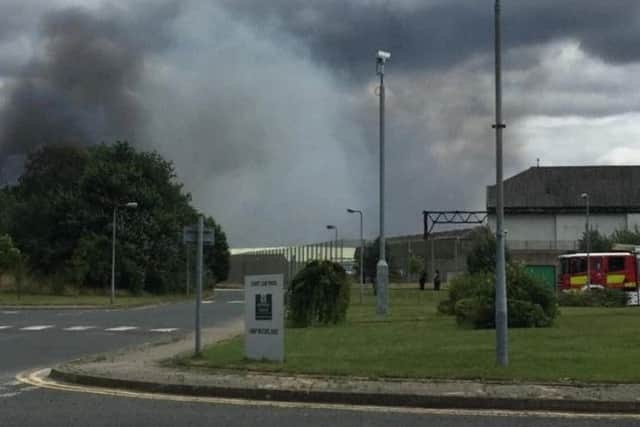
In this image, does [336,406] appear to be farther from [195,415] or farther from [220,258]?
[220,258]

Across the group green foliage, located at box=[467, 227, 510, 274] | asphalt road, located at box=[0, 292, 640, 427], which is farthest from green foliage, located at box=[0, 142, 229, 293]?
asphalt road, located at box=[0, 292, 640, 427]

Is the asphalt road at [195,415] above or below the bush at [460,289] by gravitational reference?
below

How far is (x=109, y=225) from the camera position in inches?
3059

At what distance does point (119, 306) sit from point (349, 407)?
149 feet

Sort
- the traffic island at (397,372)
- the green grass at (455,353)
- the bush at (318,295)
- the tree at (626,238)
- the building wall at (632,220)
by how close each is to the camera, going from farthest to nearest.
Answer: the building wall at (632,220) < the tree at (626,238) < the bush at (318,295) < the green grass at (455,353) < the traffic island at (397,372)

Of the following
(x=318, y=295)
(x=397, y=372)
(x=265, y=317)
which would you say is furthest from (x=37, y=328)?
(x=397, y=372)

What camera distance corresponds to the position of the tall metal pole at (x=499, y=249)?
578 inches

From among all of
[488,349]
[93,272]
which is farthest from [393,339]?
[93,272]

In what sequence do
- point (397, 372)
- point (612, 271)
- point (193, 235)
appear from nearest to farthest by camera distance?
point (397, 372) → point (193, 235) → point (612, 271)

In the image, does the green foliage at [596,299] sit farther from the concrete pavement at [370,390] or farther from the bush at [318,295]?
the concrete pavement at [370,390]

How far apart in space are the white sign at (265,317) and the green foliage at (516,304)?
8.87m

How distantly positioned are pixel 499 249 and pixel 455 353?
2.75m

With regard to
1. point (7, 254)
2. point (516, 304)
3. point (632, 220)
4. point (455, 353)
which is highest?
point (632, 220)

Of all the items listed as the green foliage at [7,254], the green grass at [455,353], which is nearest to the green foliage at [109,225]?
the green foliage at [7,254]
